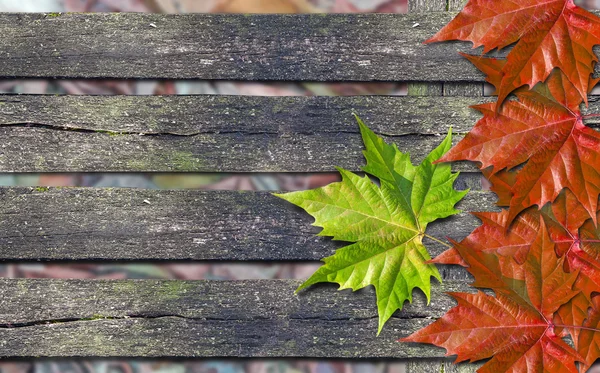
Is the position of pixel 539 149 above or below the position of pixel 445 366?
above

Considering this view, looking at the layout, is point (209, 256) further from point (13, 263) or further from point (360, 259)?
point (13, 263)

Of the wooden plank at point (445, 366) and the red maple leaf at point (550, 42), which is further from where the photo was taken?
the wooden plank at point (445, 366)

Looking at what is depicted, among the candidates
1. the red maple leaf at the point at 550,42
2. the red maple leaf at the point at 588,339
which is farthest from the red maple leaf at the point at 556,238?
the red maple leaf at the point at 550,42

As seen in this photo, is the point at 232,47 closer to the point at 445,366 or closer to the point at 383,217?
the point at 383,217

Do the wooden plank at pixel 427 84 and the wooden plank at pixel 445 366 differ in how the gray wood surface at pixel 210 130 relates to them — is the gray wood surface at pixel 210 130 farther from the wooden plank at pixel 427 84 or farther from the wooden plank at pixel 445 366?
the wooden plank at pixel 445 366

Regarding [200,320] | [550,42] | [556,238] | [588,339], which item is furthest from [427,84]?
[200,320]

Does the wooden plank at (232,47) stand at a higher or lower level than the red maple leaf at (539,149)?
higher

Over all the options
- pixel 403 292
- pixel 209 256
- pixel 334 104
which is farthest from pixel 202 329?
pixel 334 104
